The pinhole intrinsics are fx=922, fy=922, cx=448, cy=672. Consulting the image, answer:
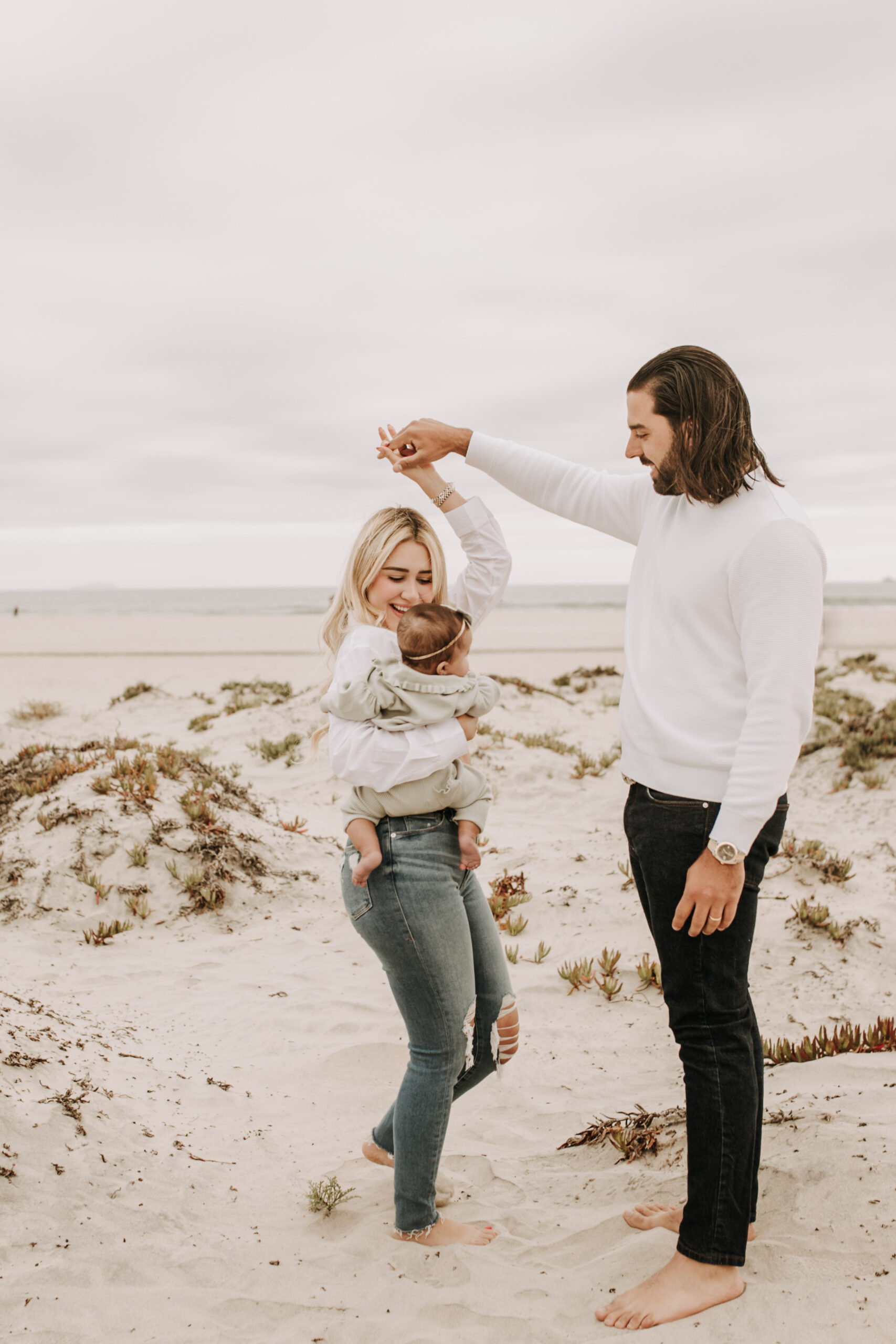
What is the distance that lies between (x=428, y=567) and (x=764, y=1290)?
99.9 inches

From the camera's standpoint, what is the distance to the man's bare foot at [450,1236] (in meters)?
3.29

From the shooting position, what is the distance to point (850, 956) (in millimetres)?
5977

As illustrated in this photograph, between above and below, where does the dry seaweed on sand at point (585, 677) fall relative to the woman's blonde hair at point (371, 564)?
below

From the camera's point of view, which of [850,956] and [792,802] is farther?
[792,802]

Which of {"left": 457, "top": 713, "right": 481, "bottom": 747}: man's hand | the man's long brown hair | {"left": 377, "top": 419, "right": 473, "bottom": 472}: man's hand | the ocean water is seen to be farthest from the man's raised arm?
the ocean water

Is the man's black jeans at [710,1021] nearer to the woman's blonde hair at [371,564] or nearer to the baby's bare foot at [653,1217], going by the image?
the baby's bare foot at [653,1217]

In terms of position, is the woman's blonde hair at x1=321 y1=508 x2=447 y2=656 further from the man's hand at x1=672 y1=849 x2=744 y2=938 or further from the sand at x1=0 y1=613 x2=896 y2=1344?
the sand at x1=0 y1=613 x2=896 y2=1344

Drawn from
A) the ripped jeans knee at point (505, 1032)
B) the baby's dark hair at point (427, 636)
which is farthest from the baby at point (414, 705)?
the ripped jeans knee at point (505, 1032)

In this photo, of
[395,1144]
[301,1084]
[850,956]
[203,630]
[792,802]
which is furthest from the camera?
[203,630]

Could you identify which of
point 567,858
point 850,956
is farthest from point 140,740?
point 850,956

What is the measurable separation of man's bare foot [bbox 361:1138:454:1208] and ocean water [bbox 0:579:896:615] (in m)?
53.7

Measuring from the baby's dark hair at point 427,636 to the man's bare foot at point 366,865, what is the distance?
0.60 metres

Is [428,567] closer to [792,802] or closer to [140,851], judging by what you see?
[140,851]

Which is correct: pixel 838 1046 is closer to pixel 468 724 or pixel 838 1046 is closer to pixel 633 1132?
pixel 633 1132
